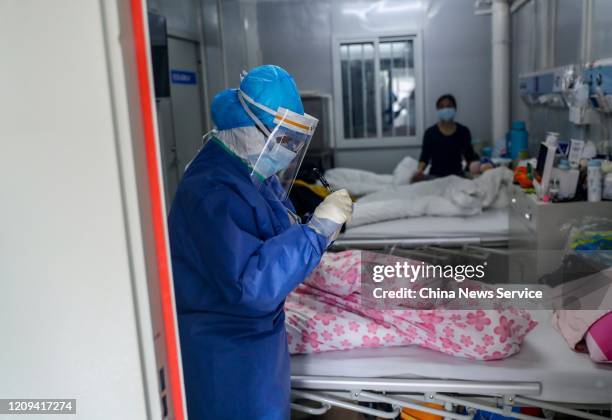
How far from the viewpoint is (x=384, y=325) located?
1.97 metres

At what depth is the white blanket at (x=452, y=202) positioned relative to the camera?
12.0 ft

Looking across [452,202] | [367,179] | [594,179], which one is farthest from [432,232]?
[367,179]

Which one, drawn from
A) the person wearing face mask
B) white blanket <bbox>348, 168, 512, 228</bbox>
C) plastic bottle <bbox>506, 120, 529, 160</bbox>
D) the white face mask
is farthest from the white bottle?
the person wearing face mask

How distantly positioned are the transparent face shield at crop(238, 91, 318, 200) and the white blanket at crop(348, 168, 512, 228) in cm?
216

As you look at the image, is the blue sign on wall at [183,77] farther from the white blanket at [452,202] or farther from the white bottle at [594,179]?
the white bottle at [594,179]

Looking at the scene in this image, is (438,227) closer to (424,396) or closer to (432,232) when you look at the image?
(432,232)

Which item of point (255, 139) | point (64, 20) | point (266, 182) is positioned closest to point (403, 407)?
point (266, 182)

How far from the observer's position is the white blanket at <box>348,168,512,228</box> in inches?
144

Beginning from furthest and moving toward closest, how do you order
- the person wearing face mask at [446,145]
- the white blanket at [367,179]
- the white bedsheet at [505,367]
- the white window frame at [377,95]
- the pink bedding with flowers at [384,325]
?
the white window frame at [377,95] < the white blanket at [367,179] < the person wearing face mask at [446,145] < the pink bedding with flowers at [384,325] < the white bedsheet at [505,367]

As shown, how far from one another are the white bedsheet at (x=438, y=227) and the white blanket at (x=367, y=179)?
1384mm

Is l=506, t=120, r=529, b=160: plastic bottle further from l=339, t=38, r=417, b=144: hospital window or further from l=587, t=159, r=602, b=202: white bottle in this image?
l=587, t=159, r=602, b=202: white bottle

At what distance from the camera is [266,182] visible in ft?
5.59

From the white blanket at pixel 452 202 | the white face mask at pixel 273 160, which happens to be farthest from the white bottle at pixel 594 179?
the white face mask at pixel 273 160

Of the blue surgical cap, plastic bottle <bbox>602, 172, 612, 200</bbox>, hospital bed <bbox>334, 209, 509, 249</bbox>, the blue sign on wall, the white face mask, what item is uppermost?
the blue sign on wall
